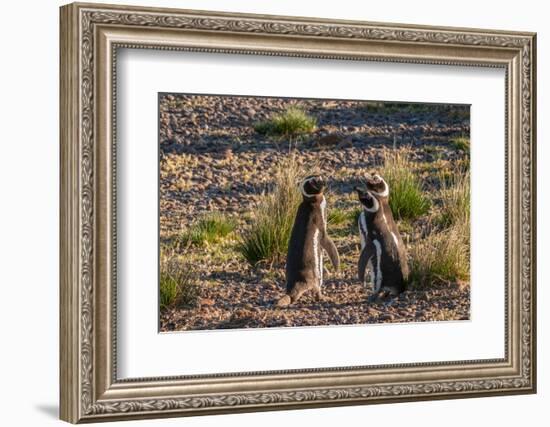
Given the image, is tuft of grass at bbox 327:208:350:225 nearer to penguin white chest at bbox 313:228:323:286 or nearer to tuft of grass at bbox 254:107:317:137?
penguin white chest at bbox 313:228:323:286

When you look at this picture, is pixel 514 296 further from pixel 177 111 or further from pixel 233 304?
pixel 177 111

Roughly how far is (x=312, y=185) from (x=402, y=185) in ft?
1.59

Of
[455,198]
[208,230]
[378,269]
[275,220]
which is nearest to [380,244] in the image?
[378,269]

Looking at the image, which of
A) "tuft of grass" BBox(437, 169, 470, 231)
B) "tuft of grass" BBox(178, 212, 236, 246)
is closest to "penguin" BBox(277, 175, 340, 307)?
"tuft of grass" BBox(178, 212, 236, 246)

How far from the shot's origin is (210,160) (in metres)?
6.85

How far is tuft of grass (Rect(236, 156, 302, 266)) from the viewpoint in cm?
689

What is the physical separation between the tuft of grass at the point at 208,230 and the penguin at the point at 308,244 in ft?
1.20

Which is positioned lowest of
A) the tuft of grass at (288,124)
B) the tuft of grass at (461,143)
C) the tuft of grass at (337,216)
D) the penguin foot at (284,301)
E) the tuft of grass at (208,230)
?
the penguin foot at (284,301)

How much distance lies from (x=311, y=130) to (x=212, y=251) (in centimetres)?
79

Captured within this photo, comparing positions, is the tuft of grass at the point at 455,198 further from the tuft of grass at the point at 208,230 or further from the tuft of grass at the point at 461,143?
the tuft of grass at the point at 208,230

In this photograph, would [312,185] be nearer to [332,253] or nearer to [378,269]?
[332,253]

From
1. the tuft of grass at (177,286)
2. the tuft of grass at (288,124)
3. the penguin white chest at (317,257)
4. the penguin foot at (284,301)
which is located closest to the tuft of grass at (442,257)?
the penguin white chest at (317,257)

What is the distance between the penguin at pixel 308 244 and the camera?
7.02 metres

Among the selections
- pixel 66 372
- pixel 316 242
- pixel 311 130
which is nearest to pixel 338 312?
pixel 316 242
